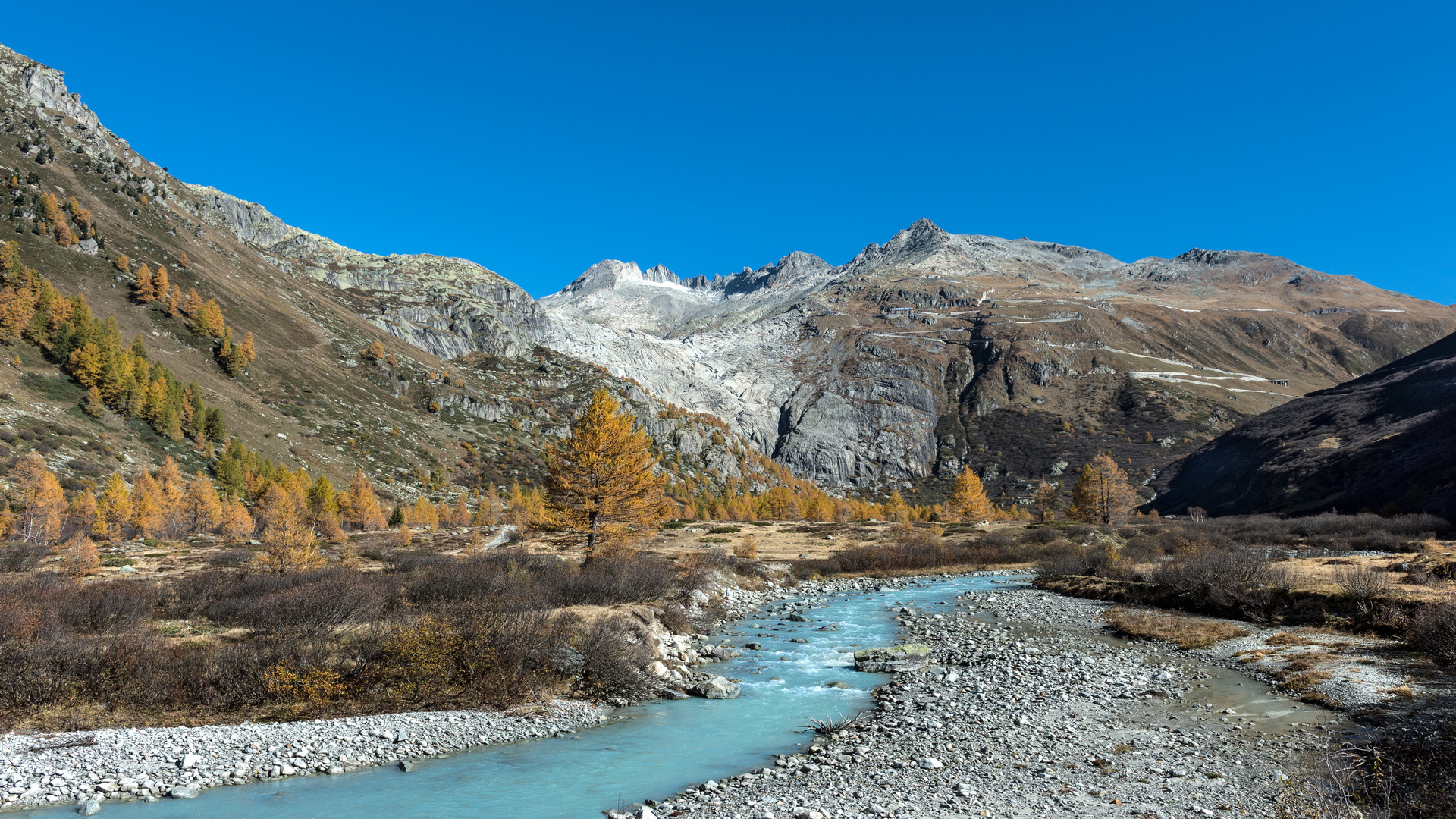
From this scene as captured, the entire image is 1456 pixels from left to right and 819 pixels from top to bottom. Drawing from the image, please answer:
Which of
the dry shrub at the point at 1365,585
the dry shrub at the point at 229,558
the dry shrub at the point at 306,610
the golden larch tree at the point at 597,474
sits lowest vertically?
the dry shrub at the point at 229,558

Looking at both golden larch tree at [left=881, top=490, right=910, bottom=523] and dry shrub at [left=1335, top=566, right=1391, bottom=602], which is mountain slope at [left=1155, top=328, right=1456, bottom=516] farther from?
dry shrub at [left=1335, top=566, right=1391, bottom=602]

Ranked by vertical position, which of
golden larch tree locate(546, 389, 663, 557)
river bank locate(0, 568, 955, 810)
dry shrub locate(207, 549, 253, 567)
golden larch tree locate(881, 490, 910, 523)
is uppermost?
golden larch tree locate(546, 389, 663, 557)

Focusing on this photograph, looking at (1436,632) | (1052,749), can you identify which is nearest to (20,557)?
(1052,749)

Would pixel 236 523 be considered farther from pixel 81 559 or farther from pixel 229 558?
pixel 81 559

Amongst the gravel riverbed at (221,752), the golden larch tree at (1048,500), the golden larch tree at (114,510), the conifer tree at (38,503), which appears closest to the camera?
the gravel riverbed at (221,752)

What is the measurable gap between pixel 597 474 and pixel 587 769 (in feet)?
75.2

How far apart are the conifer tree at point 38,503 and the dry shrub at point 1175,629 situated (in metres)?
73.5

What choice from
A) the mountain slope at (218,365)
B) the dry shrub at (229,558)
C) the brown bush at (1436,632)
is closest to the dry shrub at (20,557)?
the dry shrub at (229,558)

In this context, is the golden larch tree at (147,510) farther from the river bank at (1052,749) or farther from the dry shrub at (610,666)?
the river bank at (1052,749)

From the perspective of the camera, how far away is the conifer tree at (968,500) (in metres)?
107

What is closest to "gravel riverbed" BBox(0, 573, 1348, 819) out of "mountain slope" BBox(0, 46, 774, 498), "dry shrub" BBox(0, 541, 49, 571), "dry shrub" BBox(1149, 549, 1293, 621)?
"dry shrub" BBox(1149, 549, 1293, 621)

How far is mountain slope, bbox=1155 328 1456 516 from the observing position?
241ft

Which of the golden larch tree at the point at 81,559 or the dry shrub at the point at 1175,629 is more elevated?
the golden larch tree at the point at 81,559

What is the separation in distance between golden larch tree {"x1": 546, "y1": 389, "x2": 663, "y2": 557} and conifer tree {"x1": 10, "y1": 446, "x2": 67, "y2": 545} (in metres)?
45.2
